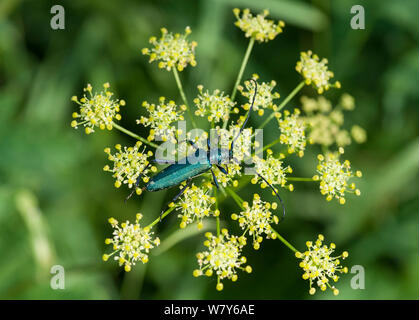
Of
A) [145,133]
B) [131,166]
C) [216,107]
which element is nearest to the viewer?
[131,166]

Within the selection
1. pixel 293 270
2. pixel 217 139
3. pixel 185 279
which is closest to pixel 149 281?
pixel 185 279

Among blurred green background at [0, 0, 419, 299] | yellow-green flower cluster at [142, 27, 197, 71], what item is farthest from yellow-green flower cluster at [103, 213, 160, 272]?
blurred green background at [0, 0, 419, 299]

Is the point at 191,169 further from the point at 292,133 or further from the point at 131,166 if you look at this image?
the point at 292,133

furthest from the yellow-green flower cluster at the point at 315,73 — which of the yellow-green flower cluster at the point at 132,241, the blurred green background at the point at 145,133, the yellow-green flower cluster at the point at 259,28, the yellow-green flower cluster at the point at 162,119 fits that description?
the yellow-green flower cluster at the point at 132,241

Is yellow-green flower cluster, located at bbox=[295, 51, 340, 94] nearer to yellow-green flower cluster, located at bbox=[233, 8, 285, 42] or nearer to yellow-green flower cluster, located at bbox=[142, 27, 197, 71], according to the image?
yellow-green flower cluster, located at bbox=[233, 8, 285, 42]

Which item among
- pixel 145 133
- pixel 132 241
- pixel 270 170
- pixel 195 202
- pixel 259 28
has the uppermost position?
pixel 145 133

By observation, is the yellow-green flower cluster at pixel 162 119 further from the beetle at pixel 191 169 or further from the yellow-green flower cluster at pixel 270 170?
the yellow-green flower cluster at pixel 270 170

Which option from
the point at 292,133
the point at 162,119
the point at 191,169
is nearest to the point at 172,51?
the point at 162,119
